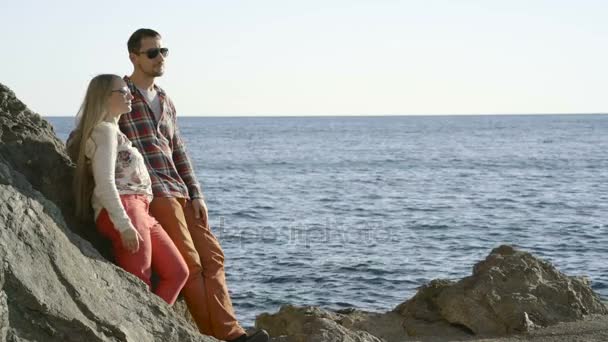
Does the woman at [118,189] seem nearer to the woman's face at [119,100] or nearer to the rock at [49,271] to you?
the woman's face at [119,100]

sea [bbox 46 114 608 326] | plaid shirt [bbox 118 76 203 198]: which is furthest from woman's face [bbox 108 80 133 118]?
sea [bbox 46 114 608 326]

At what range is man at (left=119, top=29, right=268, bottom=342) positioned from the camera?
6.27m

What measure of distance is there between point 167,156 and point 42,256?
151cm

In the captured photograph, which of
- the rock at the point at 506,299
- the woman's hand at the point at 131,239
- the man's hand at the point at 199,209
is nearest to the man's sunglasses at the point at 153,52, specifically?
the man's hand at the point at 199,209

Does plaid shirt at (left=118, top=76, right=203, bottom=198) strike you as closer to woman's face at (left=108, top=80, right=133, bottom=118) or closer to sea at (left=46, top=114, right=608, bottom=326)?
woman's face at (left=108, top=80, right=133, bottom=118)

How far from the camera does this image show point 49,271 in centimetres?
507

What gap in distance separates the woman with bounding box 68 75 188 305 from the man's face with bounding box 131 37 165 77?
1.39 feet

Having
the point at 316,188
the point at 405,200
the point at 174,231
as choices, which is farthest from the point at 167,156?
the point at 316,188

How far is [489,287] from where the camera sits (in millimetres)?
9203

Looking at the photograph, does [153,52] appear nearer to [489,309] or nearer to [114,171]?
[114,171]

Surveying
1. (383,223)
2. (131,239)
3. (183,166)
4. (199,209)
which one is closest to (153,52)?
(183,166)

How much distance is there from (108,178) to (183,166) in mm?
1064

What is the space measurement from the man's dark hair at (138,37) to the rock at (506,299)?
4.33 meters

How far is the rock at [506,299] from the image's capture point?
8867 millimetres
